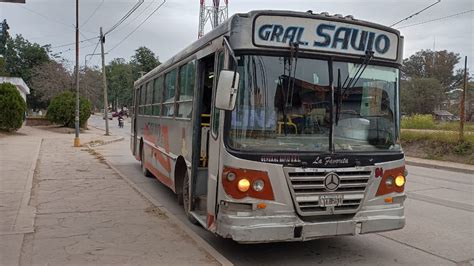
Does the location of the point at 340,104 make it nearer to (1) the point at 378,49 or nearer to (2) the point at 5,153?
(1) the point at 378,49

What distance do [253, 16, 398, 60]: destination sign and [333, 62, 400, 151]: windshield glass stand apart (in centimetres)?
21

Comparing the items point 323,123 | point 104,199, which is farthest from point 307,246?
point 104,199

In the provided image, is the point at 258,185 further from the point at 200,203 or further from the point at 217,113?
the point at 200,203

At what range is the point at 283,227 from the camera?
16.9 feet

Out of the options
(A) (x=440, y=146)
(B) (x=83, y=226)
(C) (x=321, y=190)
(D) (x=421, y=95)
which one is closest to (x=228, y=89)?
(C) (x=321, y=190)

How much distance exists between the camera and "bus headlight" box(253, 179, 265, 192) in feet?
16.7

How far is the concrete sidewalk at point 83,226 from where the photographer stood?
18.4 feet

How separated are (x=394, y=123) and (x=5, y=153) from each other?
16.5 metres

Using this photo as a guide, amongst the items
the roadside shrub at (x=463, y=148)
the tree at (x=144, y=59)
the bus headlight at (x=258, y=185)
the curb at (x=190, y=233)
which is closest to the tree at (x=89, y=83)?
the tree at (x=144, y=59)

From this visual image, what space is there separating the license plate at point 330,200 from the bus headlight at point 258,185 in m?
0.70

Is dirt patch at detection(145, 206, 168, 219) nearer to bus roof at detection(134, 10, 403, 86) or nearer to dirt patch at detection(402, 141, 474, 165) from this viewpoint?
bus roof at detection(134, 10, 403, 86)

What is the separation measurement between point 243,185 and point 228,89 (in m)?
1.05

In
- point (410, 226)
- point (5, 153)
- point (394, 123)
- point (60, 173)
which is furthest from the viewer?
point (5, 153)

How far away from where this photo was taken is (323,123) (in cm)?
543
